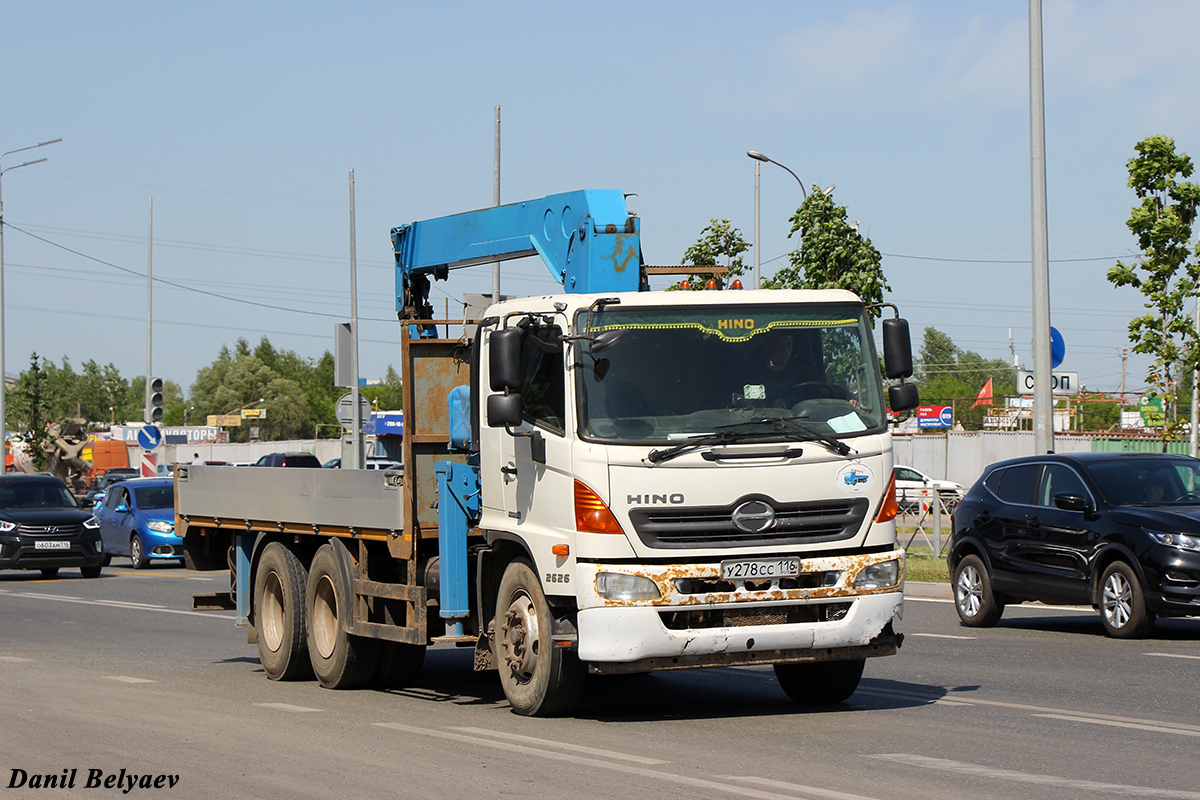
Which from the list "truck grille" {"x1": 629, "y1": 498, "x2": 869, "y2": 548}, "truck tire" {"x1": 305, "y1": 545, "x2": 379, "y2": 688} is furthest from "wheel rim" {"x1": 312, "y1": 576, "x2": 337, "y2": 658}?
"truck grille" {"x1": 629, "y1": 498, "x2": 869, "y2": 548}

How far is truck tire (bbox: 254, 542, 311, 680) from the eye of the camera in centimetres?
1214

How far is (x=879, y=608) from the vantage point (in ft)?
30.3

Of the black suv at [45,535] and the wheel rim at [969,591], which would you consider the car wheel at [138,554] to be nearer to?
the black suv at [45,535]

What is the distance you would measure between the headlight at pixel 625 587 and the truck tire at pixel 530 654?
1.69 feet

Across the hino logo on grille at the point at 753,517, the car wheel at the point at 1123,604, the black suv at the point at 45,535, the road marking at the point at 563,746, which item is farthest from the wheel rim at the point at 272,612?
the black suv at the point at 45,535

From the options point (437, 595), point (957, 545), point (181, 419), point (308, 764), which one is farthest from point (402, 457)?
point (181, 419)

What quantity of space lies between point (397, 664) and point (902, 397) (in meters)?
4.43

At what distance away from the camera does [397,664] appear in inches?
462

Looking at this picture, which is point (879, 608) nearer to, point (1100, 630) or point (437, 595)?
point (437, 595)

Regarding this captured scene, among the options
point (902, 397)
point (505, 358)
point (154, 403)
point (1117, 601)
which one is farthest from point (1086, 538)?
point (154, 403)

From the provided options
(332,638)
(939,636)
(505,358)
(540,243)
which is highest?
(540,243)

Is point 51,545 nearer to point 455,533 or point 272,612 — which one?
point 272,612

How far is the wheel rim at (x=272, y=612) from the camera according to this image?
12.5 metres

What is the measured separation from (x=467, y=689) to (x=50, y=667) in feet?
13.4
